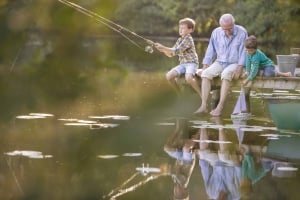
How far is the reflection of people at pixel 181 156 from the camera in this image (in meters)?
5.36

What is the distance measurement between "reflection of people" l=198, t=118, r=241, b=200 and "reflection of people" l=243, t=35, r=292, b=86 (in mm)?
1367

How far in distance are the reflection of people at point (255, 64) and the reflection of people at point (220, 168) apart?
4.49 ft

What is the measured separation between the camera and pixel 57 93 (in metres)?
4.30

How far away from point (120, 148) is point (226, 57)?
3009 millimetres

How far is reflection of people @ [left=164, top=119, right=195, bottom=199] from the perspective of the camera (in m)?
5.36

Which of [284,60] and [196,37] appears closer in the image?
[284,60]

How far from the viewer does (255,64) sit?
9477mm

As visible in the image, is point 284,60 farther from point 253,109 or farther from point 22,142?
point 22,142

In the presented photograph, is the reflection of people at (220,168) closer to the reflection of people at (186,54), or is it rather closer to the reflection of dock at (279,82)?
the reflection of dock at (279,82)

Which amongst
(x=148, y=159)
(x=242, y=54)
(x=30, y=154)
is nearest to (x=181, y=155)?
(x=148, y=159)

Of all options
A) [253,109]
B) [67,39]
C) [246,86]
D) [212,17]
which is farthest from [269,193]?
[212,17]

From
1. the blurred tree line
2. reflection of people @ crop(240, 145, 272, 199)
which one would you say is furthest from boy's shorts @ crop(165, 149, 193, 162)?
the blurred tree line

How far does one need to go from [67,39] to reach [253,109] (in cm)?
822

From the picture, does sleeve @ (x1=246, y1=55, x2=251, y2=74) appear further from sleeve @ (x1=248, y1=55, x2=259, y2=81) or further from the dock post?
the dock post
